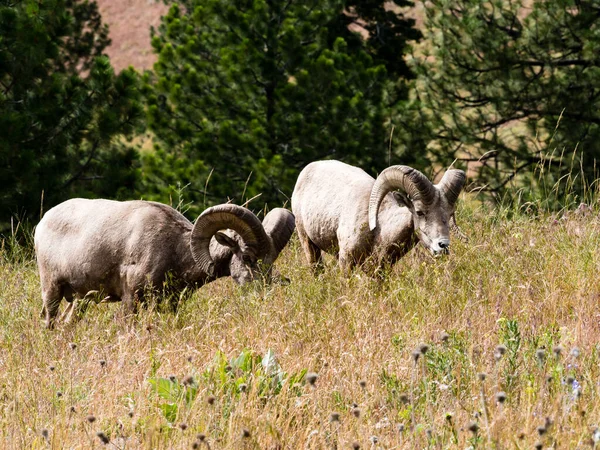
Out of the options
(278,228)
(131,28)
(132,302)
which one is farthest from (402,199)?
(131,28)

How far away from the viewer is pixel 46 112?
11484 millimetres

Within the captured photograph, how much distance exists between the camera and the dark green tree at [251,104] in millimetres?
15422

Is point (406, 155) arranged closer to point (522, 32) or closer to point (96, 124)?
point (522, 32)

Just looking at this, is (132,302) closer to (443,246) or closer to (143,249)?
(143,249)

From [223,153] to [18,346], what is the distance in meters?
10.7

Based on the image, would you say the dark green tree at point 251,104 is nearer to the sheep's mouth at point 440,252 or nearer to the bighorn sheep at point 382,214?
the bighorn sheep at point 382,214

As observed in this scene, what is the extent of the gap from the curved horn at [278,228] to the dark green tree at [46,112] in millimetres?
5368

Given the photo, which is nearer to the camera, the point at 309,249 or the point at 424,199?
the point at 424,199

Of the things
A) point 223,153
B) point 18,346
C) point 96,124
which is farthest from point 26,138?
point 18,346

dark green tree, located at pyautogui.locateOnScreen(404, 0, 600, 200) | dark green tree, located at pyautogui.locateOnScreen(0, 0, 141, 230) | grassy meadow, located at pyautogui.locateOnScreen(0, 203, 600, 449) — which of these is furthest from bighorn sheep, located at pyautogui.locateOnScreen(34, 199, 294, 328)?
dark green tree, located at pyautogui.locateOnScreen(404, 0, 600, 200)

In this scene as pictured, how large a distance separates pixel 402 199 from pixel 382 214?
0.22 metres

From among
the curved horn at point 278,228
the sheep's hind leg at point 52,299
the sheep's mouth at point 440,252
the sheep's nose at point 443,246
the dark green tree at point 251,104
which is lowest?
the dark green tree at point 251,104

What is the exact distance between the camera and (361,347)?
16.8ft

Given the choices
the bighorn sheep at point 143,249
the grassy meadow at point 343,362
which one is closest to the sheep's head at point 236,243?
the bighorn sheep at point 143,249
